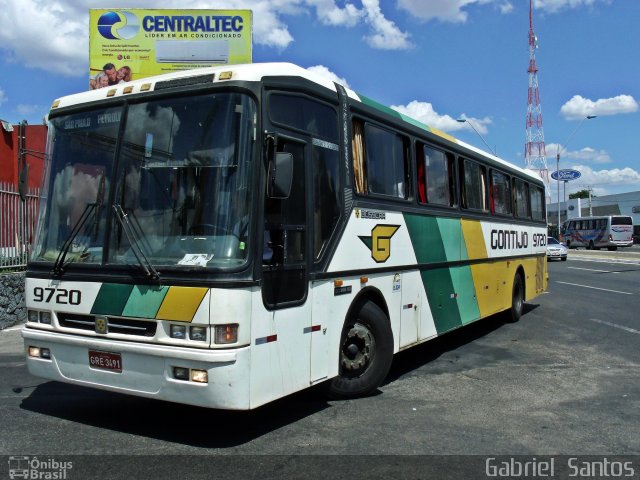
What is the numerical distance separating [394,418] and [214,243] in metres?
2.51

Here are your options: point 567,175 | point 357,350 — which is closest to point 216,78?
point 357,350

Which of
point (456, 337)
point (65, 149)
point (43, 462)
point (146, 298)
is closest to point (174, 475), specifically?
point (43, 462)

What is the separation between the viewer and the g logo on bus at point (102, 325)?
4.97 metres

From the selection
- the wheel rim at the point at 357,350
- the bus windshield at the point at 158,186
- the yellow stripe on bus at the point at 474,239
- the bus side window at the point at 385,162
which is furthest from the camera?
the yellow stripe on bus at the point at 474,239

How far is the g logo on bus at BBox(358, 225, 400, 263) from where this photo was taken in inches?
251

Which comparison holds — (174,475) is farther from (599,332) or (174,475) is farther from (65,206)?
(599,332)

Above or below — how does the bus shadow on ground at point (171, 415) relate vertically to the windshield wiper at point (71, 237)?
below

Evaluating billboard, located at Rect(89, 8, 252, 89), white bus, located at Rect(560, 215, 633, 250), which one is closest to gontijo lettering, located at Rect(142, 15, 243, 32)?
billboard, located at Rect(89, 8, 252, 89)

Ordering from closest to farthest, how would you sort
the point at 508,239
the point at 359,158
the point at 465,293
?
the point at 359,158 → the point at 465,293 → the point at 508,239

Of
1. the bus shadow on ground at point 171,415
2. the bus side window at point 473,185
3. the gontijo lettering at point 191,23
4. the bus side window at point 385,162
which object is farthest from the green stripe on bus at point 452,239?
the gontijo lettering at point 191,23

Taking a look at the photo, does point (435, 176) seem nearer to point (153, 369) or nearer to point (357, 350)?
point (357, 350)

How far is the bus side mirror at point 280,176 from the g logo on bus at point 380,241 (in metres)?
1.61

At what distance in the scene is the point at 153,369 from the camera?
4.73 meters

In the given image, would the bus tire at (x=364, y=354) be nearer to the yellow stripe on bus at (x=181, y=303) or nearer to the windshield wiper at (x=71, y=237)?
the yellow stripe on bus at (x=181, y=303)
